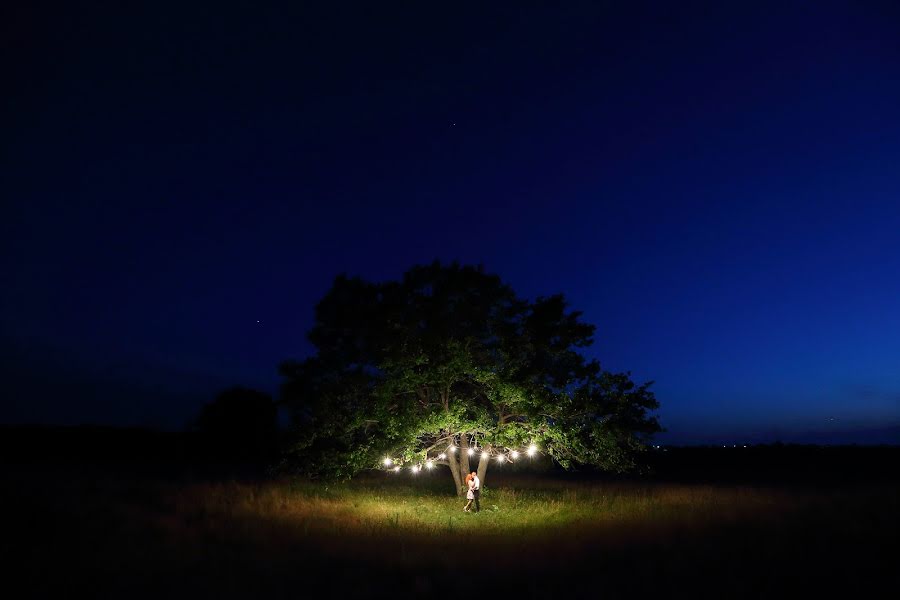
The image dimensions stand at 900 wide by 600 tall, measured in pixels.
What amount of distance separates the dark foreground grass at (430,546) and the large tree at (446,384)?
233 cm

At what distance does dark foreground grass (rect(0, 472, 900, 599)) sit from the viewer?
11.0 m

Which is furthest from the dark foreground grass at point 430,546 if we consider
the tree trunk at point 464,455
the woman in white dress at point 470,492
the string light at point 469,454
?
the tree trunk at point 464,455

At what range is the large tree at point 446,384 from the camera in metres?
23.4

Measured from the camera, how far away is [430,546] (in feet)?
50.4

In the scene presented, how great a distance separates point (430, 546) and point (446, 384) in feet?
31.0

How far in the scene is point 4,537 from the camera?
1439 centimetres

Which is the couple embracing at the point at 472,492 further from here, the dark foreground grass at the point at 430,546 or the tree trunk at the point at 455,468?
the tree trunk at the point at 455,468

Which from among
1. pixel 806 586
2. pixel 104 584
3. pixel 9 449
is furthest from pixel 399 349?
pixel 9 449

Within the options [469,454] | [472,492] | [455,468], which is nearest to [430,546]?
[472,492]

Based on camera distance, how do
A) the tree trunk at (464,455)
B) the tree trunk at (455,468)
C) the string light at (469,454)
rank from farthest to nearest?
the tree trunk at (455,468) → the tree trunk at (464,455) → the string light at (469,454)

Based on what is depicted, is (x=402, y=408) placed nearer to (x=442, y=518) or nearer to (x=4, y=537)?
(x=442, y=518)

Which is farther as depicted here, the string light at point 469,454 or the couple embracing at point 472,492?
the string light at point 469,454

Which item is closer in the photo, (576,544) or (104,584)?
(104,584)

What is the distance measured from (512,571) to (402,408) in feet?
40.2
